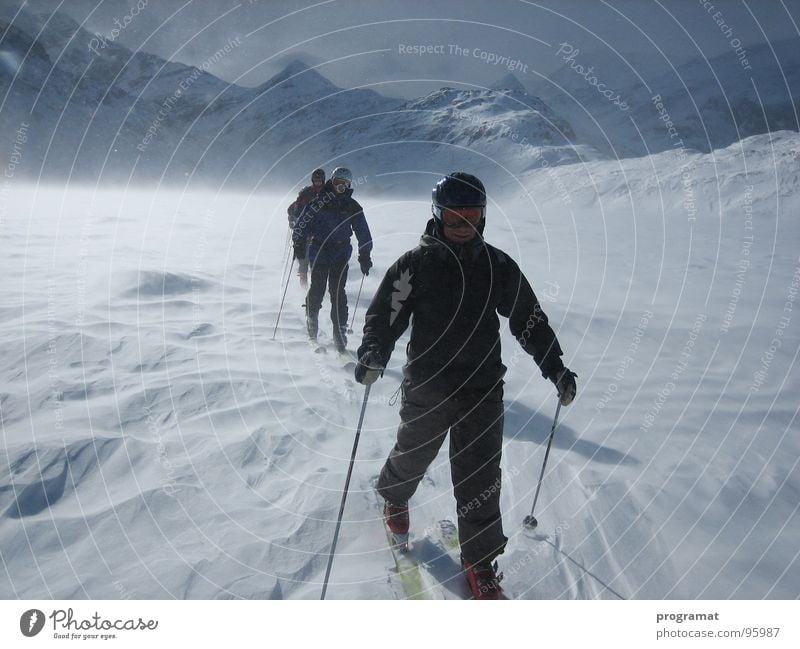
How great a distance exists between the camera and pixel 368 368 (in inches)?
102

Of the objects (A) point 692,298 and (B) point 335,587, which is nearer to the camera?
(B) point 335,587

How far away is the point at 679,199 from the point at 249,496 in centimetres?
2684

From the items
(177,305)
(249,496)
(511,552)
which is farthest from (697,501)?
(177,305)

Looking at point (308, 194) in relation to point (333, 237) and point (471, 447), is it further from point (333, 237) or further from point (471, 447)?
point (471, 447)

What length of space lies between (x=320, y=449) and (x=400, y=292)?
1820 millimetres

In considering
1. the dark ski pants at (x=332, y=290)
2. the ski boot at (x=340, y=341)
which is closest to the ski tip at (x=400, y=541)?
the ski boot at (x=340, y=341)

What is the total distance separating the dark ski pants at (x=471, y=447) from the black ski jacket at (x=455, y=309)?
10 centimetres

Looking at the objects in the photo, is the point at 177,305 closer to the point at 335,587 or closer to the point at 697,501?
the point at 335,587

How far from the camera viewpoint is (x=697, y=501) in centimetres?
330

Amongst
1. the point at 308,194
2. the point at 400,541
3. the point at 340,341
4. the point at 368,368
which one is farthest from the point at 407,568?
the point at 308,194

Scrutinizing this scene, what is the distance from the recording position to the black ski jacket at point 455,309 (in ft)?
8.65

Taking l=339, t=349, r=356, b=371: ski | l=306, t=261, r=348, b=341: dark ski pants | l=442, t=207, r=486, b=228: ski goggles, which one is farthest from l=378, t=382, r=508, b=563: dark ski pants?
l=306, t=261, r=348, b=341: dark ski pants

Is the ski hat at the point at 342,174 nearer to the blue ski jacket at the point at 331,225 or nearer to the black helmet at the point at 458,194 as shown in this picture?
the blue ski jacket at the point at 331,225

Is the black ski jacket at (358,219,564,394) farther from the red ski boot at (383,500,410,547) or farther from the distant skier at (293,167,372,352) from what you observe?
the distant skier at (293,167,372,352)
